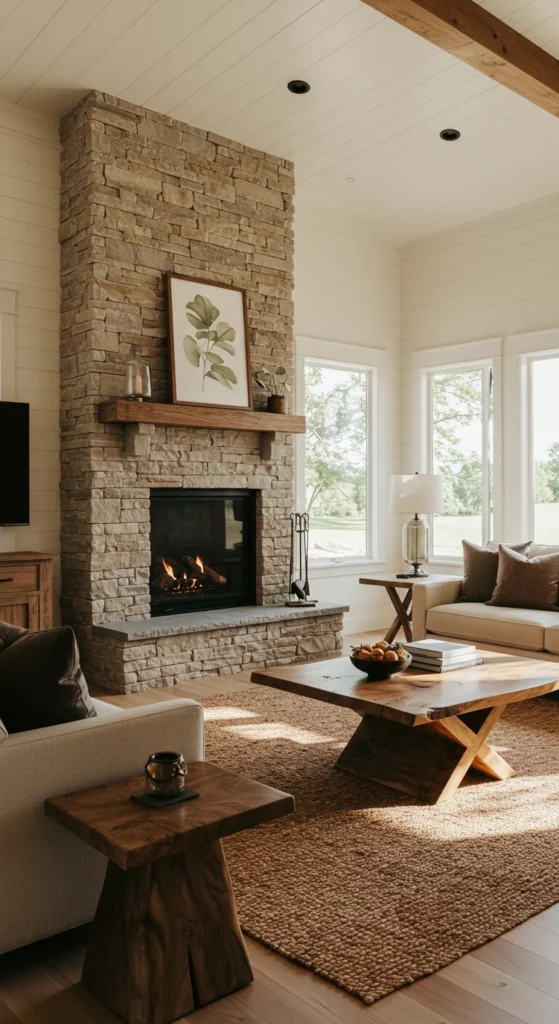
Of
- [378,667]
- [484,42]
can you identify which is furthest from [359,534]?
[484,42]

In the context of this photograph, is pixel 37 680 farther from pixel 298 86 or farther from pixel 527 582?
pixel 298 86

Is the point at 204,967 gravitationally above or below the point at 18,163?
below

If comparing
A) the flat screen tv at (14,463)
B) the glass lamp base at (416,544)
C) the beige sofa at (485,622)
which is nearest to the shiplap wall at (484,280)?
the glass lamp base at (416,544)

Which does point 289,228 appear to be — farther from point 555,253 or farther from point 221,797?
point 221,797

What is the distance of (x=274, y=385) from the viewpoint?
5801 mm

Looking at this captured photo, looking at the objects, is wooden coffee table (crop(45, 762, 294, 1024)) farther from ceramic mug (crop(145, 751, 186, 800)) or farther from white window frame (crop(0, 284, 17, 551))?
white window frame (crop(0, 284, 17, 551))

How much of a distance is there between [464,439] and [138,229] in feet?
10.8

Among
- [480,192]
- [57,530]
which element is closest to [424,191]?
[480,192]

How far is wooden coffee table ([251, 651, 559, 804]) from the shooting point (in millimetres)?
2912

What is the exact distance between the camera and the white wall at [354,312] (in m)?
6.54

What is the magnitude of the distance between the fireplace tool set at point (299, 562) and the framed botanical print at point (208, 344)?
3.40ft

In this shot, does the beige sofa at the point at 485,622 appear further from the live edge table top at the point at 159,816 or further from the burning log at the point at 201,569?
the live edge table top at the point at 159,816

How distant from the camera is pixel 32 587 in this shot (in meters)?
4.47

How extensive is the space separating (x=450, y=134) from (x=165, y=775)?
4.66 meters
